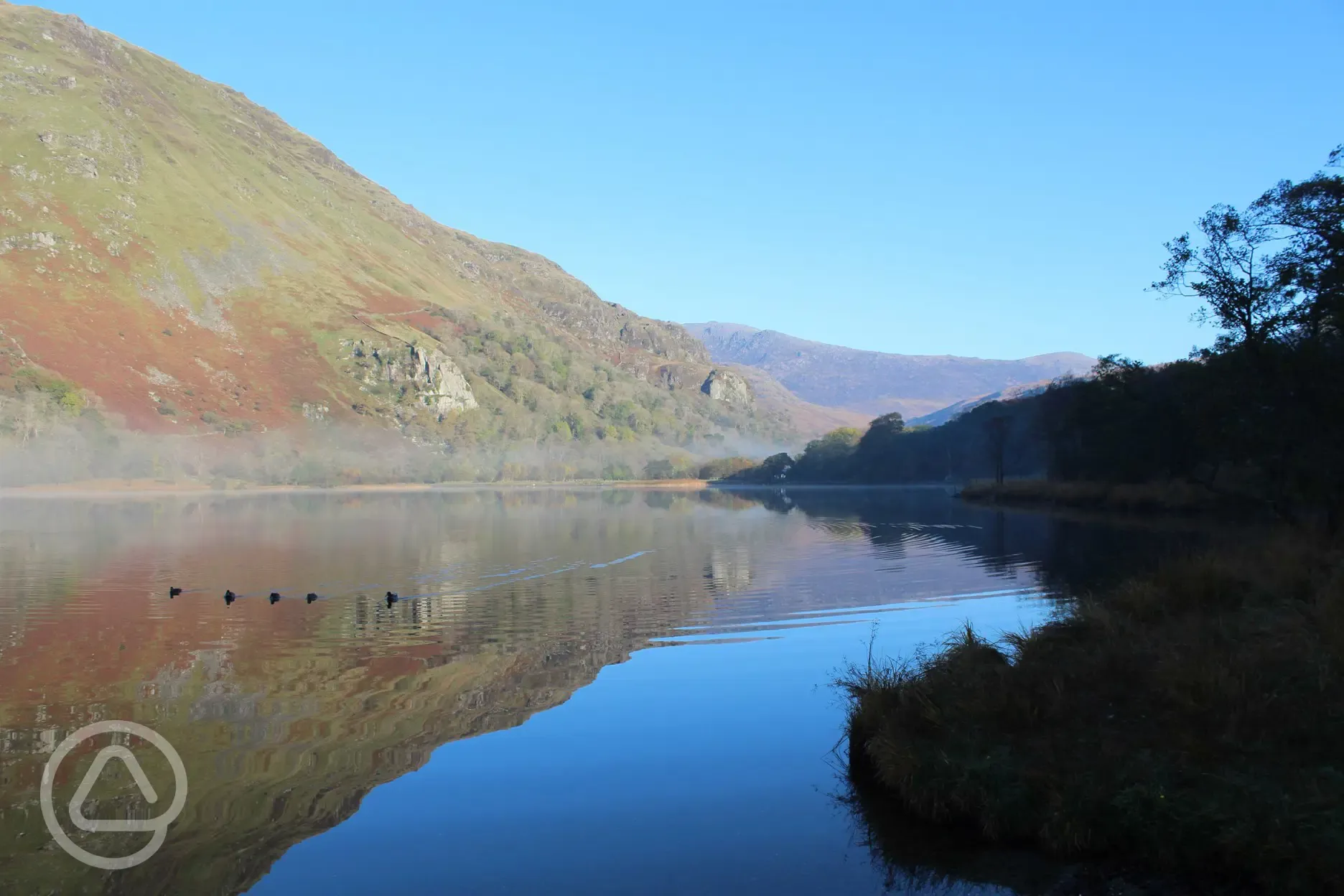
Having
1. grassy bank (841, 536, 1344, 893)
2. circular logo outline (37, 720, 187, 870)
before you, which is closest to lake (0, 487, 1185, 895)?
circular logo outline (37, 720, 187, 870)

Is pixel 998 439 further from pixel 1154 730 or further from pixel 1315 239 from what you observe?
pixel 1154 730

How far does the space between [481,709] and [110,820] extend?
6.69 m

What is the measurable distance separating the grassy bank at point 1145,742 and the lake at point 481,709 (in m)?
0.88

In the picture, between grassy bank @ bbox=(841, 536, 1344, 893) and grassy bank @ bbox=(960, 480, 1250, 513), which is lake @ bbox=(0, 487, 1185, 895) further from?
grassy bank @ bbox=(960, 480, 1250, 513)

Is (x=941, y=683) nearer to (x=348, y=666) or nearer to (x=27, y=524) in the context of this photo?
(x=348, y=666)

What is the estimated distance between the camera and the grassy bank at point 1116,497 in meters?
61.8

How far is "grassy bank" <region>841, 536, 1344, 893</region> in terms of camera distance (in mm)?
9445

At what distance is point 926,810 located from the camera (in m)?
11.7

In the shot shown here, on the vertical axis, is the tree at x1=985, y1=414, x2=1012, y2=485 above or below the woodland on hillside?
above

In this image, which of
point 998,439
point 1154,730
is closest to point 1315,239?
point 1154,730

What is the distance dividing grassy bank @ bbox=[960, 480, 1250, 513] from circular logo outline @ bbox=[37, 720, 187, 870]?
5839cm

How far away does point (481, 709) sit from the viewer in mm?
18125

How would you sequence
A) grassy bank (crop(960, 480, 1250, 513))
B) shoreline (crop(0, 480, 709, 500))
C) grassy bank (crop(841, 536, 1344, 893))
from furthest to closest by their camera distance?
shoreline (crop(0, 480, 709, 500))
grassy bank (crop(960, 480, 1250, 513))
grassy bank (crop(841, 536, 1344, 893))

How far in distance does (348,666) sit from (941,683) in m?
13.5
